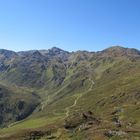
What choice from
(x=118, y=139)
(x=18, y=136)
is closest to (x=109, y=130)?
(x=118, y=139)

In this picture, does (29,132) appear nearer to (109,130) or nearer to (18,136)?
(18,136)

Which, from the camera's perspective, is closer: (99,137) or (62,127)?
(99,137)

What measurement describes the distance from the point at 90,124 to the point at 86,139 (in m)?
17.6

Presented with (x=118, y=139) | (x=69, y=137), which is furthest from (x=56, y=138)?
(x=118, y=139)

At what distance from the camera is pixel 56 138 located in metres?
68.6

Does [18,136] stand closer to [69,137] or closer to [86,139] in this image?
[69,137]

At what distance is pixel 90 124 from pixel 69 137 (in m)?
12.3

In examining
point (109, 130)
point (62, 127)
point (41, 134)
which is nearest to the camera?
point (109, 130)

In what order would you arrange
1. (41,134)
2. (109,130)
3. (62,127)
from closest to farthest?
(109,130)
(41,134)
(62,127)

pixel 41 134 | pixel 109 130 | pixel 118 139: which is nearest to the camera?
pixel 118 139

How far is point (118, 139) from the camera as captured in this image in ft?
197

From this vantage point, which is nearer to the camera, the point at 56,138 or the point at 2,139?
the point at 56,138

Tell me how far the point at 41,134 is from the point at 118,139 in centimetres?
2073

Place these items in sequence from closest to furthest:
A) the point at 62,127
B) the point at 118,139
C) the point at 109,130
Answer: the point at 118,139 → the point at 109,130 → the point at 62,127
